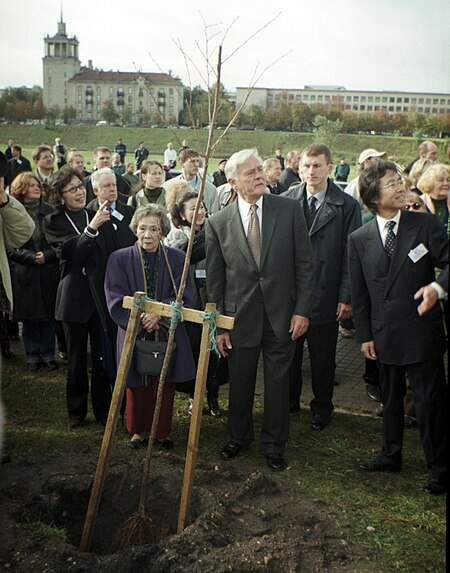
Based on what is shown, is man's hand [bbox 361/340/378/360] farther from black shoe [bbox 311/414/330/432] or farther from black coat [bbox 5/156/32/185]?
black coat [bbox 5/156/32/185]

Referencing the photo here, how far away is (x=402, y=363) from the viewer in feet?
14.0

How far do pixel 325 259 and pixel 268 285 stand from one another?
3.03 ft

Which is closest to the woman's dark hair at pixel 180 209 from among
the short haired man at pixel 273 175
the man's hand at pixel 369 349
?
the man's hand at pixel 369 349

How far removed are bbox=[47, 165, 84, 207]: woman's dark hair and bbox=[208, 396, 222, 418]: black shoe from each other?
6.90 ft

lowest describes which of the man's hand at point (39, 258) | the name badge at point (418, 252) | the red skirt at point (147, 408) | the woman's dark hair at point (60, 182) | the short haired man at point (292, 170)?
the red skirt at point (147, 408)

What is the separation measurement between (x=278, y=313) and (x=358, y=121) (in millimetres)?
71498

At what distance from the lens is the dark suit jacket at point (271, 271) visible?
184 inches

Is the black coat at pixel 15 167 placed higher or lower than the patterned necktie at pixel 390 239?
higher

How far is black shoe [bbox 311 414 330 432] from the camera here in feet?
17.8

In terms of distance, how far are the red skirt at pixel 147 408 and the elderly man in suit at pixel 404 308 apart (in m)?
1.53

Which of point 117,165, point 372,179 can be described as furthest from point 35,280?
point 117,165

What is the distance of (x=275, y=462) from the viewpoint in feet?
15.5

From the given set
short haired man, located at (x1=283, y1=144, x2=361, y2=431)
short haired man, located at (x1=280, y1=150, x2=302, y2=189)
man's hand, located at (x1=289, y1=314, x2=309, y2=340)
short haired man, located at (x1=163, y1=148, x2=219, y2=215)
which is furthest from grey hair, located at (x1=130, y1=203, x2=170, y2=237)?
short haired man, located at (x1=280, y1=150, x2=302, y2=189)

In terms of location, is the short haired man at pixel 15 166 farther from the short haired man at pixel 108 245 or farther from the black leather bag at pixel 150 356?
the black leather bag at pixel 150 356
